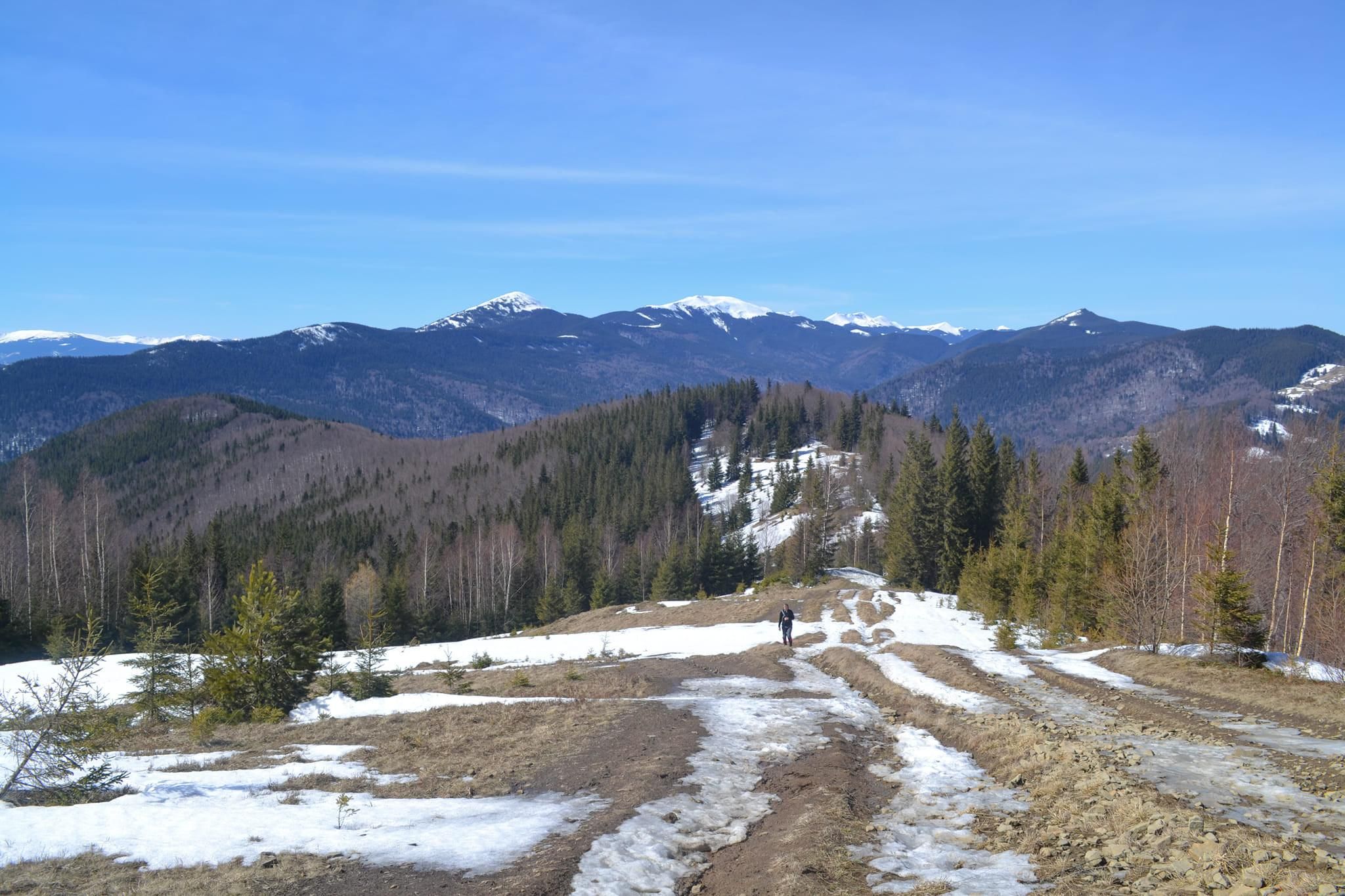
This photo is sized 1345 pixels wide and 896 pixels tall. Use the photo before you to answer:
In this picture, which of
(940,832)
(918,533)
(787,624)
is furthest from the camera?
(918,533)

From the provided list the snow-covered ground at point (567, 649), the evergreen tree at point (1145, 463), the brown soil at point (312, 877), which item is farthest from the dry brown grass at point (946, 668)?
the evergreen tree at point (1145, 463)

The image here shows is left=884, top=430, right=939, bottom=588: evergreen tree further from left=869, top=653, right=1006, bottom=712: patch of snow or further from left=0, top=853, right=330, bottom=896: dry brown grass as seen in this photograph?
left=0, top=853, right=330, bottom=896: dry brown grass

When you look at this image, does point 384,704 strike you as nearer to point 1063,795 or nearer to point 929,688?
point 929,688

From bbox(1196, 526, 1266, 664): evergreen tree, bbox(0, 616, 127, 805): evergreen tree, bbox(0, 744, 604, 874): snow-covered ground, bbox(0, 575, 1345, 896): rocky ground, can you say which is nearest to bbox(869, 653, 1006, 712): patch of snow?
bbox(0, 575, 1345, 896): rocky ground

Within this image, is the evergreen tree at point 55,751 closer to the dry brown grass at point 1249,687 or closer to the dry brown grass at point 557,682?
the dry brown grass at point 557,682

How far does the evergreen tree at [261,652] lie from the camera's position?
2505 centimetres

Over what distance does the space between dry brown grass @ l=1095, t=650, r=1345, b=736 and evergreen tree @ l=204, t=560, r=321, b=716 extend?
2594cm

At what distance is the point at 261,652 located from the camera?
83.6 feet

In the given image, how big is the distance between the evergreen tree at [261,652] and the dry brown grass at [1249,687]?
25.9 meters

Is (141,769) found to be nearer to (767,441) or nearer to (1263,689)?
(1263,689)

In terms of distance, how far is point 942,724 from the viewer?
18.5 metres

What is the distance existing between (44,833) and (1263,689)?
24.6 metres

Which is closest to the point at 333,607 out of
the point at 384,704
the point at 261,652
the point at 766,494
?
the point at 261,652

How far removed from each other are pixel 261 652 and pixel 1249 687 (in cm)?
2807
